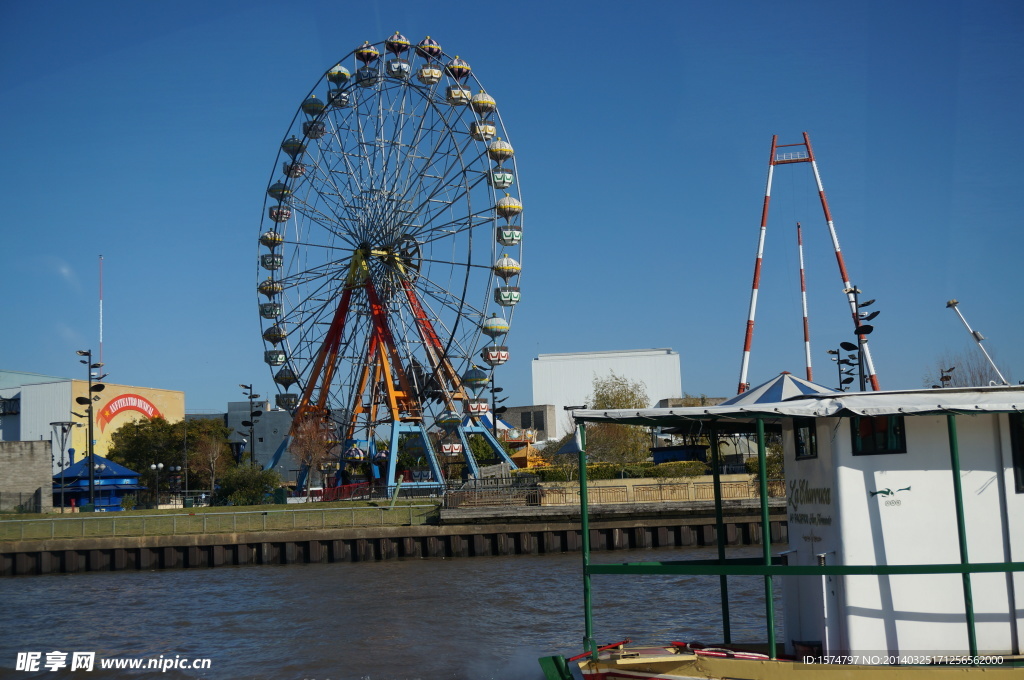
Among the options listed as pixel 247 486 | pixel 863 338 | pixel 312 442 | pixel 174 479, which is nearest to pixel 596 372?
pixel 174 479

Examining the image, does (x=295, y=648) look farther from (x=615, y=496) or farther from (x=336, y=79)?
(x=336, y=79)

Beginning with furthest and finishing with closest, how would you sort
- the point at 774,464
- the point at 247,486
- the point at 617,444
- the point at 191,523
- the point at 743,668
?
the point at 617,444 → the point at 247,486 → the point at 774,464 → the point at 191,523 → the point at 743,668

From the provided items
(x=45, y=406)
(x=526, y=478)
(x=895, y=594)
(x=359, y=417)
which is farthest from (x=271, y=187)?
(x=45, y=406)

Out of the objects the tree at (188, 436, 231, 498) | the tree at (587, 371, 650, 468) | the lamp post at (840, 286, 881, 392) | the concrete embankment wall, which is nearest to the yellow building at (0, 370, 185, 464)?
the tree at (188, 436, 231, 498)

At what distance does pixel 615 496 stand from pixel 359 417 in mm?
23601

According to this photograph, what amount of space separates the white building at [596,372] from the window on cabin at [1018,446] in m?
113

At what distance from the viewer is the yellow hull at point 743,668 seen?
10758mm

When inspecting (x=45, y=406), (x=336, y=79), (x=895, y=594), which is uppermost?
(x=336, y=79)

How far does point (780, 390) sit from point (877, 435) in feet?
5.23

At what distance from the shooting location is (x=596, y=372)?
127000mm

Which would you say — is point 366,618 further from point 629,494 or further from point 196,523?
point 196,523

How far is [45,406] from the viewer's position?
10250 cm

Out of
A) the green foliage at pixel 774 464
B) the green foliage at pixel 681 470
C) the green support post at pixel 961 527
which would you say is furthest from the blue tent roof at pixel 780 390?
the green foliage at pixel 681 470

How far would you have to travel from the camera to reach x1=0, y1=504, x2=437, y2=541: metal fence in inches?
1574
